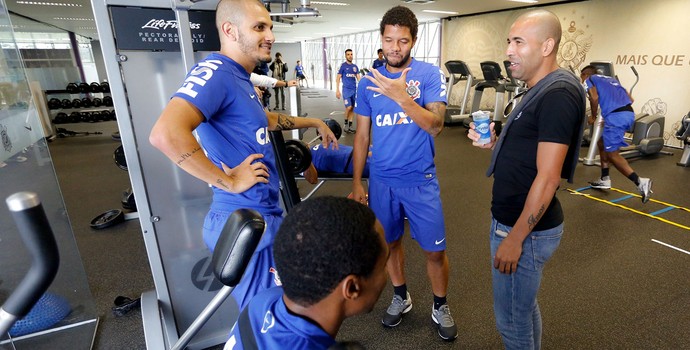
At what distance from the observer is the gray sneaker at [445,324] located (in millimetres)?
1977

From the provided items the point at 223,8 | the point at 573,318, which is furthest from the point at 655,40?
the point at 223,8

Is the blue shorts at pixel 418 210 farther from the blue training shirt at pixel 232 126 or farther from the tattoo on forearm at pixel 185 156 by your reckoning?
the tattoo on forearm at pixel 185 156

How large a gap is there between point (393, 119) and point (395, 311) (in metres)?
1.07

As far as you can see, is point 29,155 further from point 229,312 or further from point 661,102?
point 661,102

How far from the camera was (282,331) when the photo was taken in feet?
2.36

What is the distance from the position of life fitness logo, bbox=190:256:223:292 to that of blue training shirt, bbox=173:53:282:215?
2.07 ft

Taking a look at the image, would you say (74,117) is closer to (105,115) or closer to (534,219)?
(105,115)

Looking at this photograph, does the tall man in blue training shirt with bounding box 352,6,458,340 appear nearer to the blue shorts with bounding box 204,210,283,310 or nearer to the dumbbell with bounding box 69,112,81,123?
the blue shorts with bounding box 204,210,283,310

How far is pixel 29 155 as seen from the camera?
75.7 inches

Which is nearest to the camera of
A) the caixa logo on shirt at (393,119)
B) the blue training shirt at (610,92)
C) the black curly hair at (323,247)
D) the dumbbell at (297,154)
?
the black curly hair at (323,247)

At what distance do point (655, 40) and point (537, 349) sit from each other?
727 cm

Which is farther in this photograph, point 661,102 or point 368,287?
point 661,102

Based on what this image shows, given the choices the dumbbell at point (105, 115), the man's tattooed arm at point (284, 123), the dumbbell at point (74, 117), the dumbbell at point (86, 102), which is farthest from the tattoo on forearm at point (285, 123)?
the dumbbell at point (86, 102)

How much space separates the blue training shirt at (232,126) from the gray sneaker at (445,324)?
1.19m
